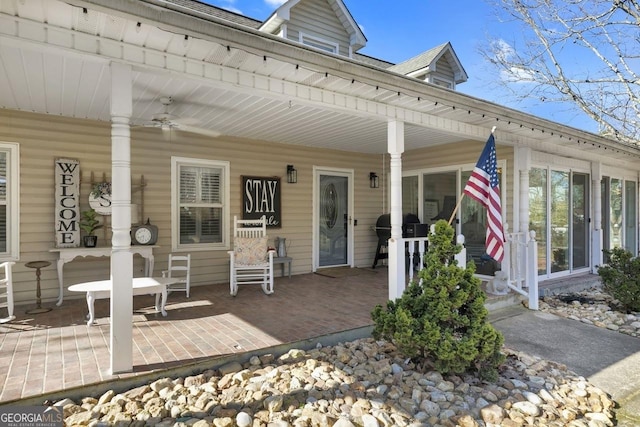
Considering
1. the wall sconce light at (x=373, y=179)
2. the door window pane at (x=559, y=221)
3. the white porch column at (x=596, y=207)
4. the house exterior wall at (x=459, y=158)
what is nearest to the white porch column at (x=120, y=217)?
the house exterior wall at (x=459, y=158)

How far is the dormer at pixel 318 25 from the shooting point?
21.1 ft

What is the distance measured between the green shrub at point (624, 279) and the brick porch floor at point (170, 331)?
3185 mm

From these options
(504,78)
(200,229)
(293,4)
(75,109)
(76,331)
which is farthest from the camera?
(504,78)

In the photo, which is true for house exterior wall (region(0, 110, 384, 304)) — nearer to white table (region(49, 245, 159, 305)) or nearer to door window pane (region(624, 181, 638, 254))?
white table (region(49, 245, 159, 305))

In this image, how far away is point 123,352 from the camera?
Result: 2.66m

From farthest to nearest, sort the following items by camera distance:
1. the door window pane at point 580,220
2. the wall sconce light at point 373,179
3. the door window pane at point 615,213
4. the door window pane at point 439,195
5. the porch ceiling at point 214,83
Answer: the door window pane at point 615,213 < the wall sconce light at point 373,179 < the door window pane at point 580,220 < the door window pane at point 439,195 < the porch ceiling at point 214,83

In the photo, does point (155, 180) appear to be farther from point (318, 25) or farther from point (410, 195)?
point (410, 195)

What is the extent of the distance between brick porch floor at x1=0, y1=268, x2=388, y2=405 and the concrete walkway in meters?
1.62

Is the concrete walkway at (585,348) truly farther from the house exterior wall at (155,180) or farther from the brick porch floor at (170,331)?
the house exterior wall at (155,180)

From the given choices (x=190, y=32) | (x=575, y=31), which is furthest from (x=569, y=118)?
(x=190, y=32)

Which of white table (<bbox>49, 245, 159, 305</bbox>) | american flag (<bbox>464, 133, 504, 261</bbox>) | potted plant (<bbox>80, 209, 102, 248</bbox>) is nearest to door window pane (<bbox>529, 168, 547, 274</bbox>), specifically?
american flag (<bbox>464, 133, 504, 261</bbox>)

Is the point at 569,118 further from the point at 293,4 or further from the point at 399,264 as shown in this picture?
the point at 399,264

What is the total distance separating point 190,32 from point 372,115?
2075mm

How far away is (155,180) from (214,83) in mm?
2968
